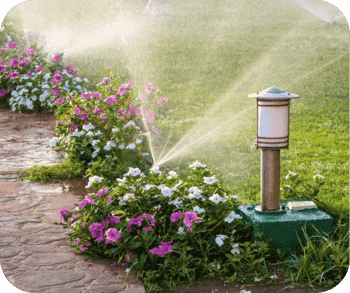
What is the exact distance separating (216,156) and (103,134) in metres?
1.57

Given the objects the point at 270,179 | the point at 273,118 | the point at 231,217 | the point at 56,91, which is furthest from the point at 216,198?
the point at 56,91

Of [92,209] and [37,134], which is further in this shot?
[37,134]

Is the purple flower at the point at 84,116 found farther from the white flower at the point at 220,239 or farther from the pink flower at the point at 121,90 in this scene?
the white flower at the point at 220,239

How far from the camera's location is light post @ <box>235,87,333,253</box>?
293cm

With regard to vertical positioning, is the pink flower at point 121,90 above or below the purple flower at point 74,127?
above

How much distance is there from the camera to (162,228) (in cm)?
305

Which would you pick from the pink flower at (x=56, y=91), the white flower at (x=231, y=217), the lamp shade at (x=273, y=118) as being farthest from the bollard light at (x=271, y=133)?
the pink flower at (x=56, y=91)

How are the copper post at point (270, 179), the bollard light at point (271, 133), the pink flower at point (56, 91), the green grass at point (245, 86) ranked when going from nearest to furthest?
1. the bollard light at point (271, 133)
2. the copper post at point (270, 179)
3. the green grass at point (245, 86)
4. the pink flower at point (56, 91)

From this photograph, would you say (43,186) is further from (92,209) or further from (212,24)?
(212,24)

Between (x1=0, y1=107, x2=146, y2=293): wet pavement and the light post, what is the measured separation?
3.13 ft

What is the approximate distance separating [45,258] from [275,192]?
1.67 meters

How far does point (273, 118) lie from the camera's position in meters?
2.95

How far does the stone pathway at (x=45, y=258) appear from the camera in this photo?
262 centimetres

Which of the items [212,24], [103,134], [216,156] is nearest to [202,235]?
[103,134]
